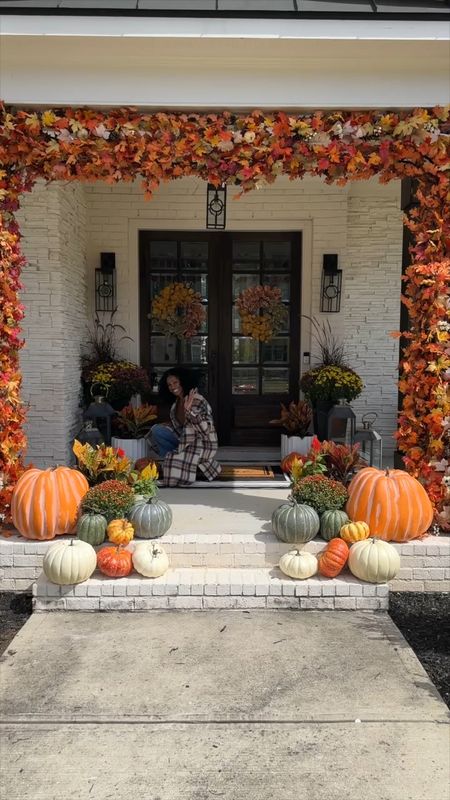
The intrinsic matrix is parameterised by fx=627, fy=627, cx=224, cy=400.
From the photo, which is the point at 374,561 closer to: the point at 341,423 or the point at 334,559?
the point at 334,559

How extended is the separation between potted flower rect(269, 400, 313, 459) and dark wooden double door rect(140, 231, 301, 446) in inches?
22.0

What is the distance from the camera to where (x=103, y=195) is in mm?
6434

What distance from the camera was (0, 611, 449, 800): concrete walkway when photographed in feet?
→ 6.70

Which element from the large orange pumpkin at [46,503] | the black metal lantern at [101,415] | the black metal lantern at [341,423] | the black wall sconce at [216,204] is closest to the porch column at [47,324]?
the black metal lantern at [101,415]

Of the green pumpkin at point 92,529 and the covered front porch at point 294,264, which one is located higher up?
the covered front porch at point 294,264

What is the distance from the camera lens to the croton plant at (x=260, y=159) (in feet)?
12.0

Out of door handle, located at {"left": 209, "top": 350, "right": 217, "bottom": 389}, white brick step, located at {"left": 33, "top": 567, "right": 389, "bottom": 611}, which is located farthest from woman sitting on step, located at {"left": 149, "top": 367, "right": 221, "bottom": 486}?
white brick step, located at {"left": 33, "top": 567, "right": 389, "bottom": 611}

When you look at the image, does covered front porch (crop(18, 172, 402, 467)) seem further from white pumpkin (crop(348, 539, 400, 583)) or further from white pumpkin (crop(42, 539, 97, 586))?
white pumpkin (crop(348, 539, 400, 583))

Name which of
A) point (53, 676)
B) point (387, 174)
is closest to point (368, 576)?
point (53, 676)

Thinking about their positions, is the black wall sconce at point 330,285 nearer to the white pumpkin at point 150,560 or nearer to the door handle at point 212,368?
the door handle at point 212,368

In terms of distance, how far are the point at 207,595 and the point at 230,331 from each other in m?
3.64

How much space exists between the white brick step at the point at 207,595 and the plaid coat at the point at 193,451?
70.2 inches

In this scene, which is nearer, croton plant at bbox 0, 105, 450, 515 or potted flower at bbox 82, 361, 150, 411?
croton plant at bbox 0, 105, 450, 515

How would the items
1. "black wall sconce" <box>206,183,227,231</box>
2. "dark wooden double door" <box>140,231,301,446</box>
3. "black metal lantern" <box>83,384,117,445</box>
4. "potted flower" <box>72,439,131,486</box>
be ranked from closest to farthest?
"potted flower" <box>72,439,131,486</box>
"black metal lantern" <box>83,384,117,445</box>
"black wall sconce" <box>206,183,227,231</box>
"dark wooden double door" <box>140,231,301,446</box>
